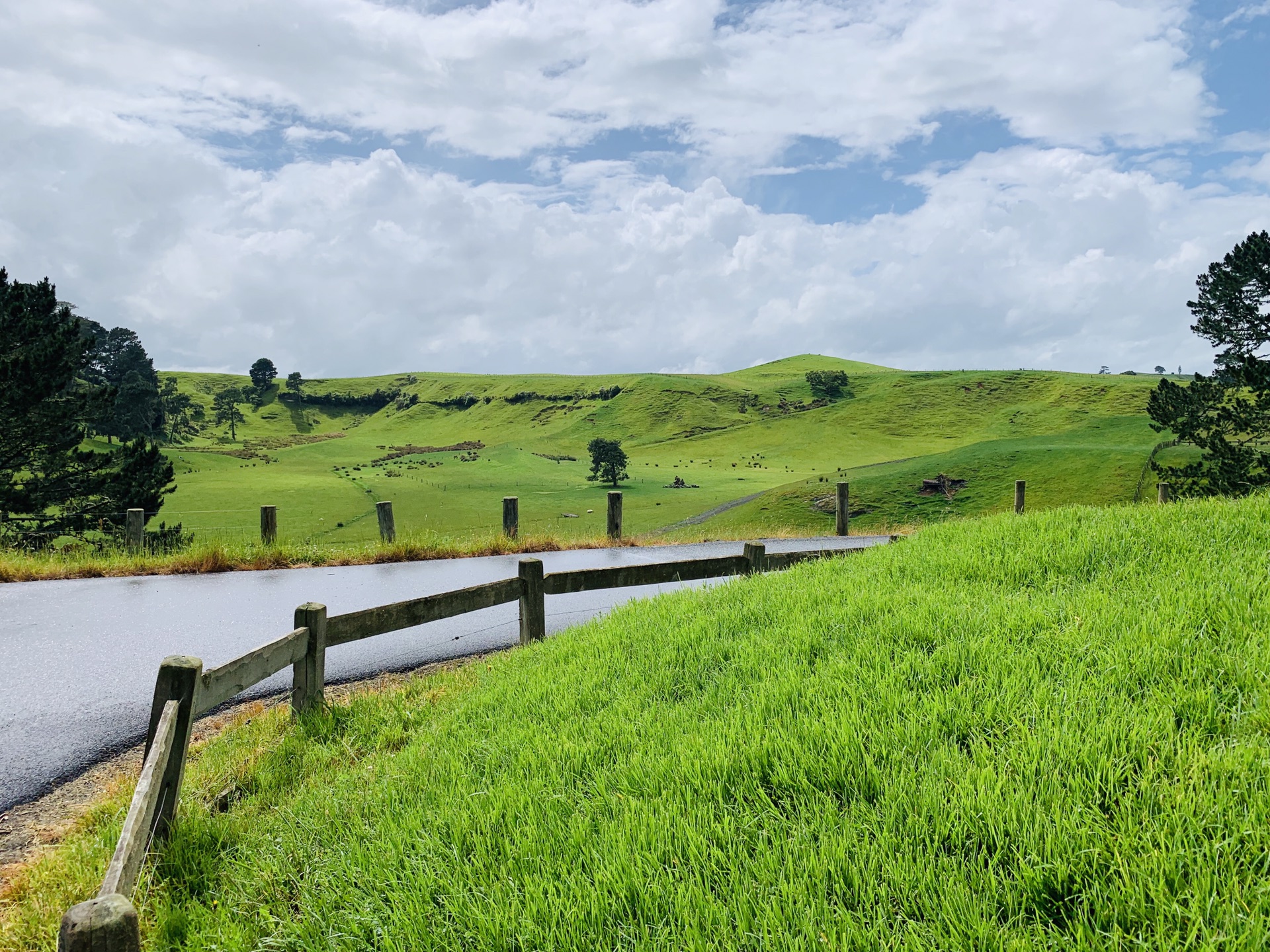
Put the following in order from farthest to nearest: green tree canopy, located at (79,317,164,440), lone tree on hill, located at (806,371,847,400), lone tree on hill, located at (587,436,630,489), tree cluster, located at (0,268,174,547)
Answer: lone tree on hill, located at (806,371,847,400) < green tree canopy, located at (79,317,164,440) < lone tree on hill, located at (587,436,630,489) < tree cluster, located at (0,268,174,547)

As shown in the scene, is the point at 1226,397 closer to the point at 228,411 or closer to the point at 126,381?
the point at 126,381

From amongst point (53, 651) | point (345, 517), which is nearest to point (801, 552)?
point (53, 651)

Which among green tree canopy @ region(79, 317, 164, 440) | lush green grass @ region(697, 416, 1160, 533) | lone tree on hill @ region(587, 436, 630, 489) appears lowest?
lush green grass @ region(697, 416, 1160, 533)

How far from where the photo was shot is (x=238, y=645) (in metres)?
9.34

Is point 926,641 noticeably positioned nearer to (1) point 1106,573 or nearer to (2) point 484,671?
(1) point 1106,573

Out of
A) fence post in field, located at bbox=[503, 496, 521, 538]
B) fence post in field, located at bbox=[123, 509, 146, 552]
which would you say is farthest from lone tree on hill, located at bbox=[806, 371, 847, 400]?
fence post in field, located at bbox=[123, 509, 146, 552]

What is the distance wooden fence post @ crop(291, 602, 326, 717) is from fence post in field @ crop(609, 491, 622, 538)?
12135 mm

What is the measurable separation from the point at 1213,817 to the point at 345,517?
2291 inches

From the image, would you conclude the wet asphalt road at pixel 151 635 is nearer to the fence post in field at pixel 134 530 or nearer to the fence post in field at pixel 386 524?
the fence post in field at pixel 386 524

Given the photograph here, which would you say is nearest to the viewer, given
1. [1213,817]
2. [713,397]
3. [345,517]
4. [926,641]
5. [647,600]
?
[1213,817]

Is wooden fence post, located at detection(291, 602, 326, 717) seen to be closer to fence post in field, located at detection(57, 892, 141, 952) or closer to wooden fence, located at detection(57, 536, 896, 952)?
wooden fence, located at detection(57, 536, 896, 952)

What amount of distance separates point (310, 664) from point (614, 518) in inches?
497

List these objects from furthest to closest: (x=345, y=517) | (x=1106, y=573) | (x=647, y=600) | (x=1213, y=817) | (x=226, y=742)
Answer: (x=345, y=517) < (x=647, y=600) < (x=226, y=742) < (x=1106, y=573) < (x=1213, y=817)

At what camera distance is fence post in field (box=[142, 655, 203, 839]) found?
14.6ft
